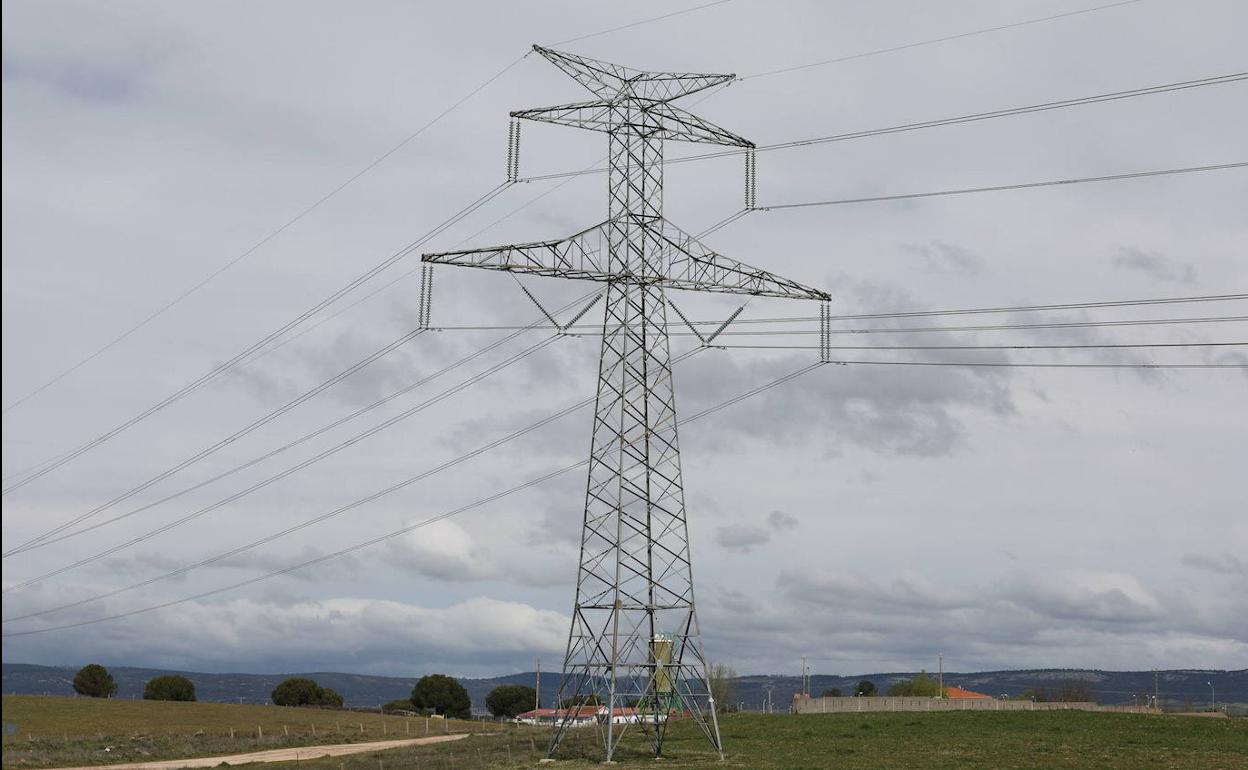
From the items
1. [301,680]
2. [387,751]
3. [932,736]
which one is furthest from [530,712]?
[932,736]

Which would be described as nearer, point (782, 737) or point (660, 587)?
point (660, 587)

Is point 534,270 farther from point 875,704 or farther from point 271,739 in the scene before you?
point 875,704

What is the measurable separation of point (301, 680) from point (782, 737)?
12333 cm

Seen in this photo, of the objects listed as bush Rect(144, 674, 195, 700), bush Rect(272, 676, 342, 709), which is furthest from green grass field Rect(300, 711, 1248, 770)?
bush Rect(272, 676, 342, 709)

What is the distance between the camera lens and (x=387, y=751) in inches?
3344

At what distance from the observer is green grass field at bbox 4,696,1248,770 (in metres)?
60.1

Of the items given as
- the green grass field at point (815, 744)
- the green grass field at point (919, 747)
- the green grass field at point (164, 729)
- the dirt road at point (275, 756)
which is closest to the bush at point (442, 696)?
the green grass field at point (164, 729)

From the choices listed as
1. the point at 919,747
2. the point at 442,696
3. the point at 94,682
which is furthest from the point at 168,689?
the point at 919,747

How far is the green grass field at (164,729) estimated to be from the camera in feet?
306

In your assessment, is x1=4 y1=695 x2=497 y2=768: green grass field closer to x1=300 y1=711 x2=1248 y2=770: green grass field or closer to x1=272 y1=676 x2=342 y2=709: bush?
x1=300 y1=711 x2=1248 y2=770: green grass field

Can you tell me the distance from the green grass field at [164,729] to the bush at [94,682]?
34.0m

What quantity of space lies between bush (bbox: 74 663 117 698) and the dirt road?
3798 inches

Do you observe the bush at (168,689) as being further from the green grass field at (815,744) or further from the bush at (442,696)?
the green grass field at (815,744)

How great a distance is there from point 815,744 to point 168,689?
12345 cm
